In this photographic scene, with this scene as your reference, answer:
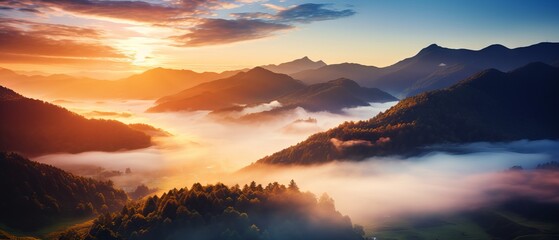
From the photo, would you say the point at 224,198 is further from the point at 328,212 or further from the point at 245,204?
the point at 328,212

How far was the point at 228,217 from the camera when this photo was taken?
155625 millimetres

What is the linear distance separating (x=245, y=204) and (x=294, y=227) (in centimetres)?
2093

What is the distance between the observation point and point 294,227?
166 m

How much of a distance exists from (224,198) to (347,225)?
180ft

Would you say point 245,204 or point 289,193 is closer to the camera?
point 245,204

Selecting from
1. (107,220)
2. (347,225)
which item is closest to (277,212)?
(347,225)

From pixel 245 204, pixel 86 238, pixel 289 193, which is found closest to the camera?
pixel 86 238

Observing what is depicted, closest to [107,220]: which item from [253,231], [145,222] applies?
[145,222]

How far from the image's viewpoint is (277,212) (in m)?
171

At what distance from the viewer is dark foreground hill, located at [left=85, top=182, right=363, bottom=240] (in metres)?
150

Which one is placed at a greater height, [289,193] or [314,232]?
[289,193]

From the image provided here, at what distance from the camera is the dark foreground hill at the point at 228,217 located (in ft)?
494

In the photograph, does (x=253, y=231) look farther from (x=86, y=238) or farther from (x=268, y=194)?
(x=86, y=238)

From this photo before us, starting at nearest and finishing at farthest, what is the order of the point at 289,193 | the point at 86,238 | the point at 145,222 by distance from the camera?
the point at 86,238 < the point at 145,222 < the point at 289,193
